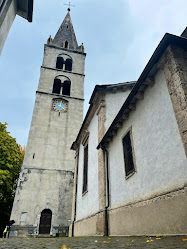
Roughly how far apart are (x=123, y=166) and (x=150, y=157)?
81.2 inches

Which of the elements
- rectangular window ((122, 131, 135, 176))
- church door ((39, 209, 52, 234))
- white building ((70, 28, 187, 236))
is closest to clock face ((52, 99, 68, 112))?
church door ((39, 209, 52, 234))

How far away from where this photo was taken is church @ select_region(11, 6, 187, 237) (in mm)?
5098

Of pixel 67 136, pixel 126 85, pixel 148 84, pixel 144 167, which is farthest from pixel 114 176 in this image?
pixel 67 136

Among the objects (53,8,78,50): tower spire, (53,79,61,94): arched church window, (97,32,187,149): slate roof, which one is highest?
(53,8,78,50): tower spire

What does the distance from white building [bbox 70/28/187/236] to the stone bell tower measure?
27.7ft

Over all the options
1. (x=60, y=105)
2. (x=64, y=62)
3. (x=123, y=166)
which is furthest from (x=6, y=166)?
(x=64, y=62)

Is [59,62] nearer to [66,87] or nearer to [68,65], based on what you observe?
[68,65]

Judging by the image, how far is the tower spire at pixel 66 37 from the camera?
1240 inches

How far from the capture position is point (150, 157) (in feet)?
19.9

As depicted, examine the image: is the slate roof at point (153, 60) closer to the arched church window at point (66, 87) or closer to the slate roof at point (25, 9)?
the slate roof at point (25, 9)

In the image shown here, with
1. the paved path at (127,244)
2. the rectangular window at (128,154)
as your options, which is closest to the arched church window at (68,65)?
the rectangular window at (128,154)

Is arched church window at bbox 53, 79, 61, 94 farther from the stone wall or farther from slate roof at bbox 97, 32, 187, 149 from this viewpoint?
the stone wall

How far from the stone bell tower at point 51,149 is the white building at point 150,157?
844cm

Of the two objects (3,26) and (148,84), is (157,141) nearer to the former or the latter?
(148,84)
